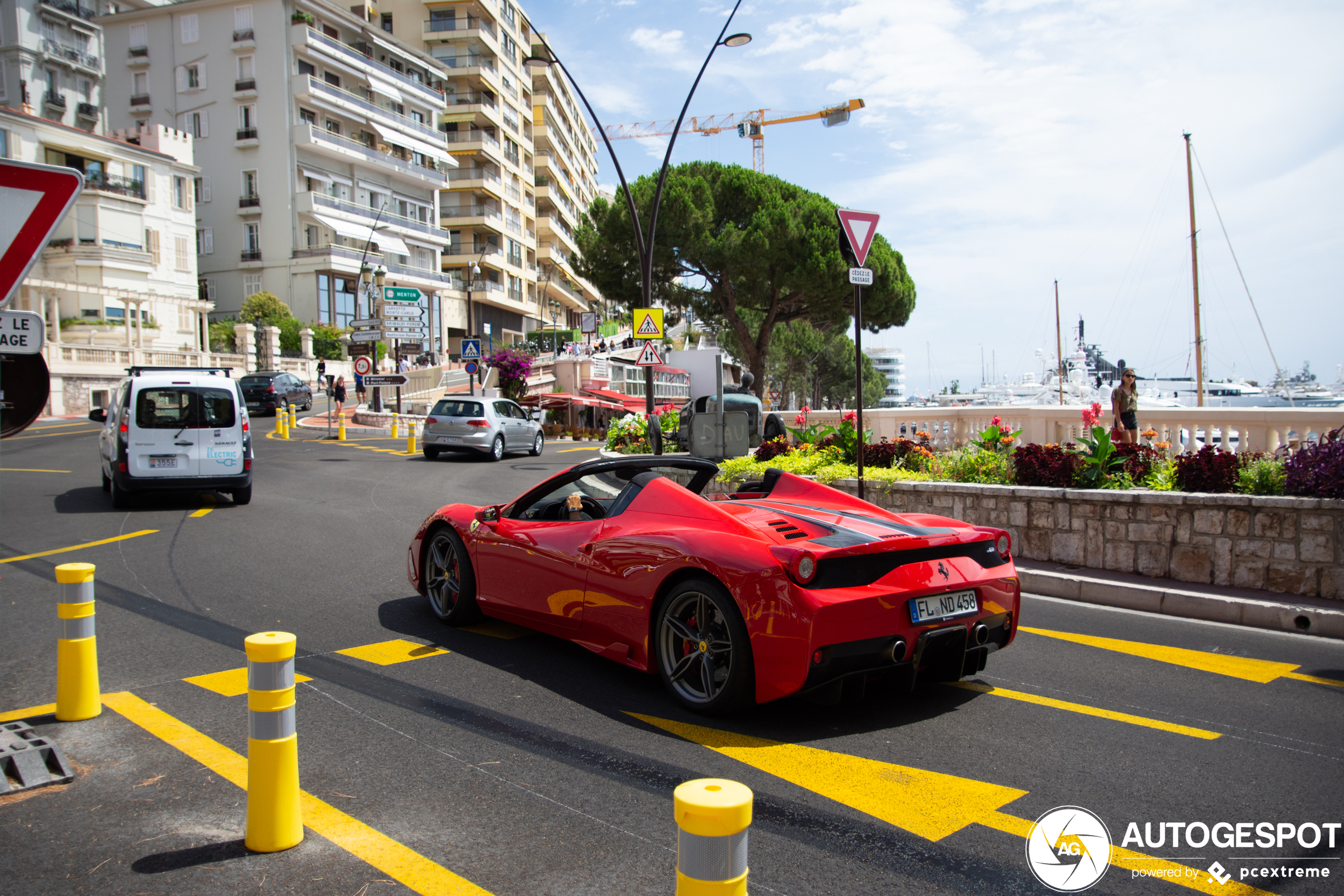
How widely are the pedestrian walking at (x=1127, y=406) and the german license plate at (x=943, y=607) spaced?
9.43 metres

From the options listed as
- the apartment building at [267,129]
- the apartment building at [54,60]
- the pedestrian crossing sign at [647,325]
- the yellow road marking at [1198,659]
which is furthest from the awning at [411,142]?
the yellow road marking at [1198,659]

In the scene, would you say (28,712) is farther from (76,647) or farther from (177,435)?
(177,435)

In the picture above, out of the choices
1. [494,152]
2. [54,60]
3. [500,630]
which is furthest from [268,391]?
[494,152]

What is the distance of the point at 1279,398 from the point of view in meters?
51.6

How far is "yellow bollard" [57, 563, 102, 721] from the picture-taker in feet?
14.5

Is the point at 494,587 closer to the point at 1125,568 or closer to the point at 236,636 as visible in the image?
the point at 236,636

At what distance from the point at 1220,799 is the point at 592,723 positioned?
2.73 metres

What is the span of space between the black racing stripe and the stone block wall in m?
4.12

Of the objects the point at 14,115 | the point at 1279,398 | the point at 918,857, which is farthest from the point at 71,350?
the point at 1279,398

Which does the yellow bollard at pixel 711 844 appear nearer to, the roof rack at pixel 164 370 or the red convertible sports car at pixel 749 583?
the red convertible sports car at pixel 749 583

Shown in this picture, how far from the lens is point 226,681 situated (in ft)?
16.9

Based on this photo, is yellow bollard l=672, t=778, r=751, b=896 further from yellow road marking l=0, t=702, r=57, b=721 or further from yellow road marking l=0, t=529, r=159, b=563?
yellow road marking l=0, t=529, r=159, b=563

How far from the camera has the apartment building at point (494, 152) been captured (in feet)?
224

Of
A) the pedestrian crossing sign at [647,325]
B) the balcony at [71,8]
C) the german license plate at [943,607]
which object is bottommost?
the german license plate at [943,607]
